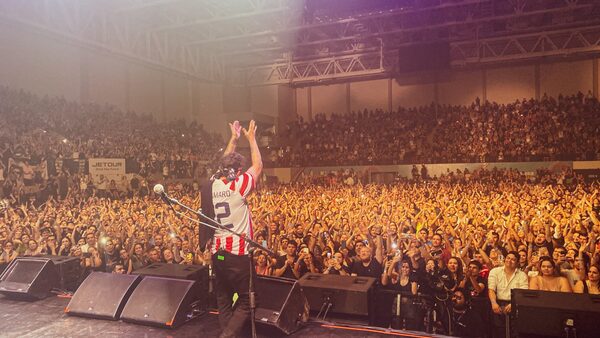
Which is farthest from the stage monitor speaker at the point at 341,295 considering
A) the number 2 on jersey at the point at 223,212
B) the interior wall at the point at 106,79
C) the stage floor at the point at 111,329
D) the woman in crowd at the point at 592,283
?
the interior wall at the point at 106,79

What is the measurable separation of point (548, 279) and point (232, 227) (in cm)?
355

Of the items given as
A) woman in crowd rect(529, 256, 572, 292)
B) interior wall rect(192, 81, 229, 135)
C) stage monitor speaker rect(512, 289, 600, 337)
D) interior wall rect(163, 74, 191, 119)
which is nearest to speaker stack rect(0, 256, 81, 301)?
stage monitor speaker rect(512, 289, 600, 337)

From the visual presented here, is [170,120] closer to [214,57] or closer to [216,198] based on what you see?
[214,57]

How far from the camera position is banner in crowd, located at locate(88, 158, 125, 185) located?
1309 cm

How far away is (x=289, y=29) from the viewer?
1538 centimetres

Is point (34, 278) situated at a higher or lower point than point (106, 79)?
lower

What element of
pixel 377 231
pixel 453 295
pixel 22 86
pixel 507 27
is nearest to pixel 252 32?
pixel 22 86

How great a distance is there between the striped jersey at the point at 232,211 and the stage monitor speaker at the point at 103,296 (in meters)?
1.33

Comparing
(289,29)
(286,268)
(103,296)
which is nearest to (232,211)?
(103,296)

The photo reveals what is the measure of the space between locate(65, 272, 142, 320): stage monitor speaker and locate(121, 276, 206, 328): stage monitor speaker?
142 mm

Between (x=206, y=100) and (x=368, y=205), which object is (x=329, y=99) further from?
(x=368, y=205)

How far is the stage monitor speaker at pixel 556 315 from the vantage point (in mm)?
3176

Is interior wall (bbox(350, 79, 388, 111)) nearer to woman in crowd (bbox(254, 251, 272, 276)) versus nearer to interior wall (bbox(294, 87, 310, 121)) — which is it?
interior wall (bbox(294, 87, 310, 121))

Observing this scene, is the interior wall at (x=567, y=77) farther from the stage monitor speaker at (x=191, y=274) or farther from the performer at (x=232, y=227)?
the performer at (x=232, y=227)
